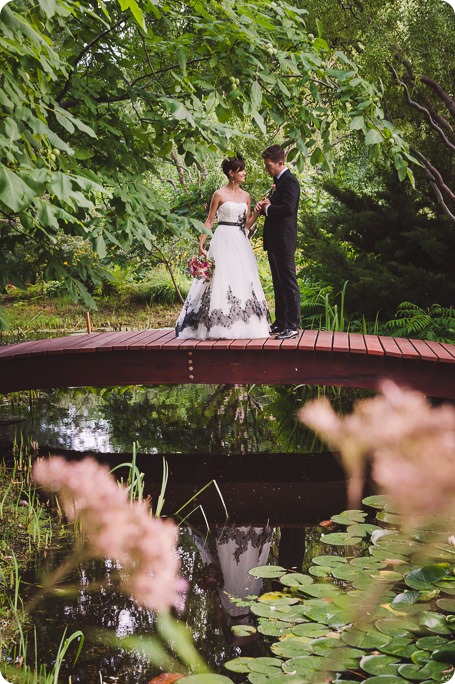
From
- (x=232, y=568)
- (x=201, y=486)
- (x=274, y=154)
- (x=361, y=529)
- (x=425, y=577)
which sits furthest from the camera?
(x=274, y=154)

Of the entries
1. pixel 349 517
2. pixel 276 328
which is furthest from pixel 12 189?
pixel 276 328

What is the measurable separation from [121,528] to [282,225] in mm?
2704

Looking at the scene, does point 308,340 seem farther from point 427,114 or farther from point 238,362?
point 427,114

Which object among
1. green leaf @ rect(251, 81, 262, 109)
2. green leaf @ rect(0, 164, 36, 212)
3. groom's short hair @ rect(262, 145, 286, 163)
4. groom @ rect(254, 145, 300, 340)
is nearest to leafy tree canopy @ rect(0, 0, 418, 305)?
green leaf @ rect(251, 81, 262, 109)

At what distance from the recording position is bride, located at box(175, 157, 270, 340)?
593 centimetres

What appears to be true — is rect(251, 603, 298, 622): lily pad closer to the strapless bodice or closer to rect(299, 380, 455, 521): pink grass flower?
rect(299, 380, 455, 521): pink grass flower

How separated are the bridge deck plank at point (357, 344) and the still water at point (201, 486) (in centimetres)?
84

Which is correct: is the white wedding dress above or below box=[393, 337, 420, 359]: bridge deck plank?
above

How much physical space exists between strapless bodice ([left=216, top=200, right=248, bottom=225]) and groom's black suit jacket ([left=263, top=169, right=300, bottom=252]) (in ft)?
0.95

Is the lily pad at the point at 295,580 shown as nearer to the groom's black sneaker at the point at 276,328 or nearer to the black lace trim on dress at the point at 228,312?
the black lace trim on dress at the point at 228,312

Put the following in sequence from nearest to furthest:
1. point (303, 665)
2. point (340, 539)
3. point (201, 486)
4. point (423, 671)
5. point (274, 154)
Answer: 1. point (423, 671)
2. point (303, 665)
3. point (340, 539)
4. point (201, 486)
5. point (274, 154)

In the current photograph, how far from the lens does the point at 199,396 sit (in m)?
7.78

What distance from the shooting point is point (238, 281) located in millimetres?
5957

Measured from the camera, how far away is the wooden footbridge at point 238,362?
5547 millimetres
